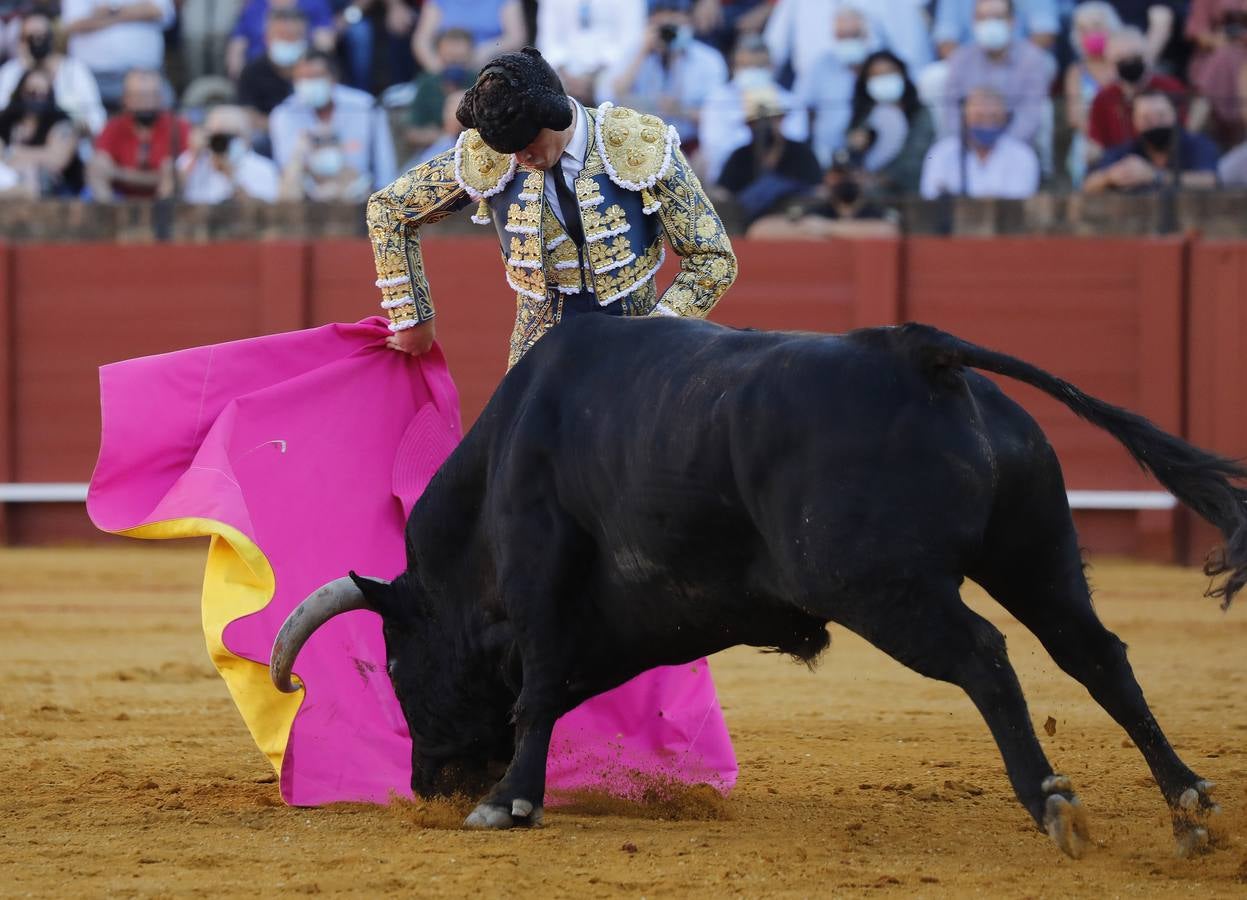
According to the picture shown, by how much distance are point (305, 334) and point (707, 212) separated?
961mm

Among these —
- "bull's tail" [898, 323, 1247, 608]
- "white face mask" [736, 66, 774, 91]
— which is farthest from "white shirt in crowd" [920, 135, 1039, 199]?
"bull's tail" [898, 323, 1247, 608]

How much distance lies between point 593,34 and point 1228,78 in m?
2.88

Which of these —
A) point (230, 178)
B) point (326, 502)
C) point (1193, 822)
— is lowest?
point (1193, 822)

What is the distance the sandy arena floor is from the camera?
8.33 ft

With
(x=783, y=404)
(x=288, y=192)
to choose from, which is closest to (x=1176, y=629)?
(x=783, y=404)

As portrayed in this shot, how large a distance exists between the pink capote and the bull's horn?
185 millimetres

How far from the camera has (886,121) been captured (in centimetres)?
797

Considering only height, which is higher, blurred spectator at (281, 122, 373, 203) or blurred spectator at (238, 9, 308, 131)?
blurred spectator at (238, 9, 308, 131)

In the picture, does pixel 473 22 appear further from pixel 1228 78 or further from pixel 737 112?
pixel 1228 78

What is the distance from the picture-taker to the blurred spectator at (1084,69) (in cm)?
781

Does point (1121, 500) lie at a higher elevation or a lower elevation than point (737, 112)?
lower

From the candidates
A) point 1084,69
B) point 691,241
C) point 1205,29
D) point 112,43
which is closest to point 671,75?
point 1084,69

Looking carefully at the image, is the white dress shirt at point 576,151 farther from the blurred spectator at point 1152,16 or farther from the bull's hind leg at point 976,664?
the blurred spectator at point 1152,16

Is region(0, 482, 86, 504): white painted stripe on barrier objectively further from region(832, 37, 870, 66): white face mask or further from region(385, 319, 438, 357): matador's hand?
region(385, 319, 438, 357): matador's hand
